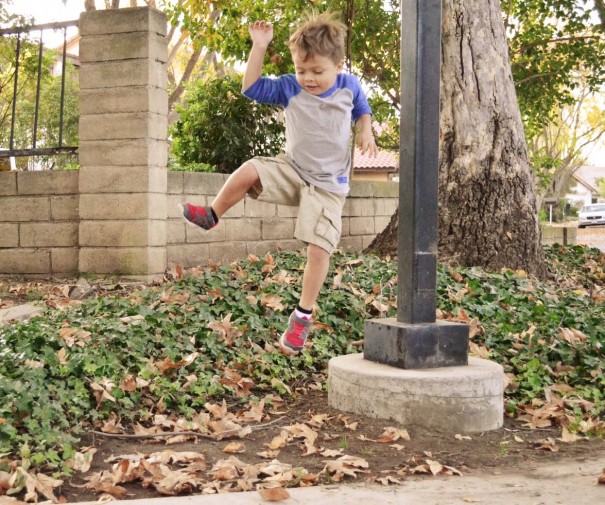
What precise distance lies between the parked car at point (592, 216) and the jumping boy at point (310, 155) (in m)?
40.0

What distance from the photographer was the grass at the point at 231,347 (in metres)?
4.07

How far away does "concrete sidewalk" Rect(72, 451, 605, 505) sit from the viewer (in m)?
3.09

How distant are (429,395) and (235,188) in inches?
Result: 63.1

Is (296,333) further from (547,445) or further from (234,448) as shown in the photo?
(547,445)

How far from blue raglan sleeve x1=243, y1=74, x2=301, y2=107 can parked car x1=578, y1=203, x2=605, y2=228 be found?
4018 cm

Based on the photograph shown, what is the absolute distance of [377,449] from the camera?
394 centimetres

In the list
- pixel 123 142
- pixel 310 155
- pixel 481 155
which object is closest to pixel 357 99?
pixel 310 155

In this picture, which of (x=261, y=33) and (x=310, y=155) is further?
(x=310, y=155)

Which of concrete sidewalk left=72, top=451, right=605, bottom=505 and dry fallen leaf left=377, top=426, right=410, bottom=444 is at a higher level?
dry fallen leaf left=377, top=426, right=410, bottom=444

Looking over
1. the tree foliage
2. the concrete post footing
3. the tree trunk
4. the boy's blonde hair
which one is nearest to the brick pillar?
the tree trunk

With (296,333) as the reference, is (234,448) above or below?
below

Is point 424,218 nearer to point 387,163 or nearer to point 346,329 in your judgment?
point 346,329

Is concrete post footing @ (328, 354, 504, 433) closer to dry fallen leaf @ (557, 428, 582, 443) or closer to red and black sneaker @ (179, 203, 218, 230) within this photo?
dry fallen leaf @ (557, 428, 582, 443)

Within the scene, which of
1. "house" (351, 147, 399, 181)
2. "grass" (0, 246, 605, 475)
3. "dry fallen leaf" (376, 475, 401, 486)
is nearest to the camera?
"dry fallen leaf" (376, 475, 401, 486)
